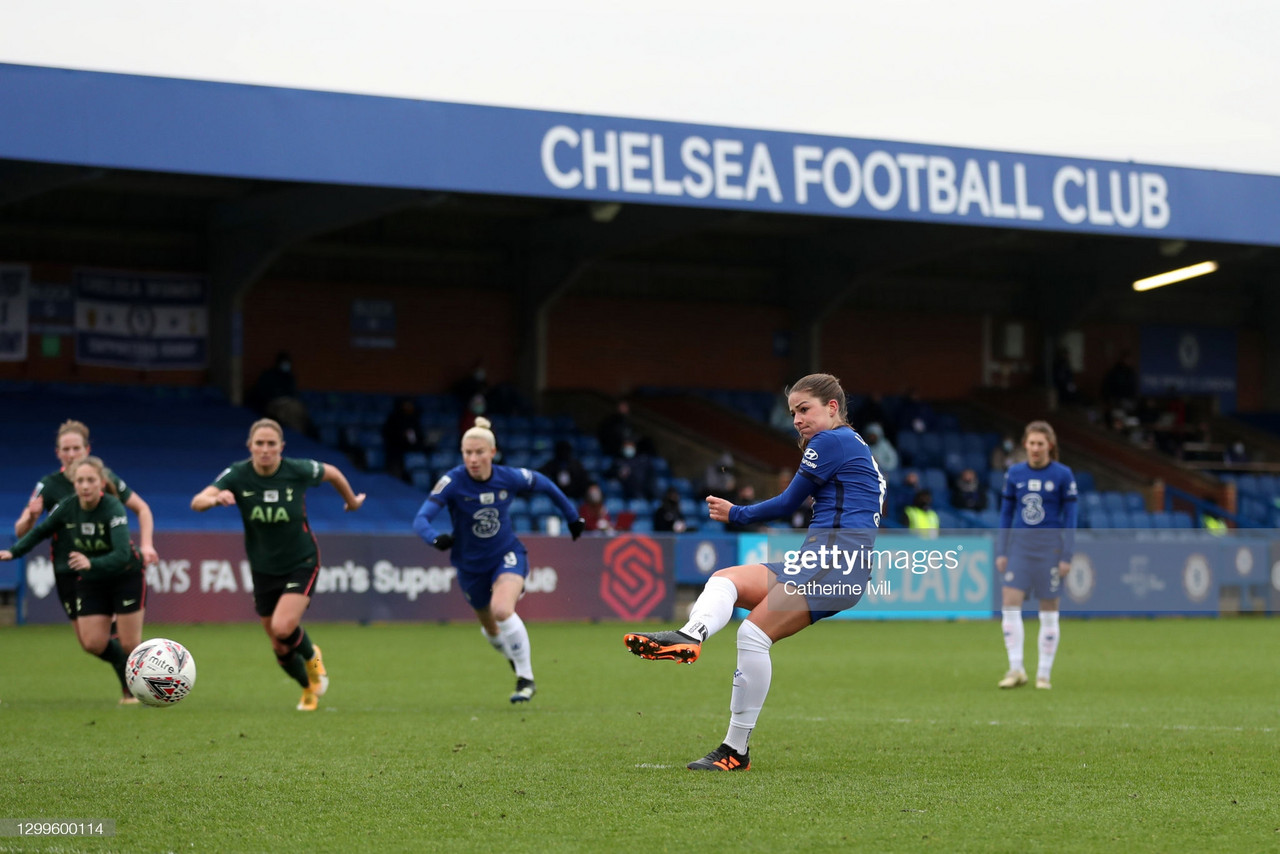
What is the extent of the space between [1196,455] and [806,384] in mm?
28321

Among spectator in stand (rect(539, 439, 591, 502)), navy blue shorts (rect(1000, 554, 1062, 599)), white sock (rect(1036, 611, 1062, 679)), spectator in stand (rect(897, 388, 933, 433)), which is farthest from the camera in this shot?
spectator in stand (rect(897, 388, 933, 433))

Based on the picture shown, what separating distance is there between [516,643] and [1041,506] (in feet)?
14.1

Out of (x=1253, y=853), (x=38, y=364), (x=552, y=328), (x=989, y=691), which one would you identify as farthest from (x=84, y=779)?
(x=552, y=328)

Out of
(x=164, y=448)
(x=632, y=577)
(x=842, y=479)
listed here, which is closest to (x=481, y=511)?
(x=842, y=479)

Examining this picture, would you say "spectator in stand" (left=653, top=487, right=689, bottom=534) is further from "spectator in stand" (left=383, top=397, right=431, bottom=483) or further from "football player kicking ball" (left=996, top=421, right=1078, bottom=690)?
"football player kicking ball" (left=996, top=421, right=1078, bottom=690)

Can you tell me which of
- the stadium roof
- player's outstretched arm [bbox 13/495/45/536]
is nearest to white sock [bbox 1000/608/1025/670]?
player's outstretched arm [bbox 13/495/45/536]

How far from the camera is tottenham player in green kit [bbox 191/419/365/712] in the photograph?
1070cm

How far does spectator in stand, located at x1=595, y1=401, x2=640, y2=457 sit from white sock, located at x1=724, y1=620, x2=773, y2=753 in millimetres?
18833

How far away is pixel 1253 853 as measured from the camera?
5.64 meters

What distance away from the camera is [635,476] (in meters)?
25.2

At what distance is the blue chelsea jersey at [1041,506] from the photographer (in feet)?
41.8

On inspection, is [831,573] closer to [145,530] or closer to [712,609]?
[712,609]

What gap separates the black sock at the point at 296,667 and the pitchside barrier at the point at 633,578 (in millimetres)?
8382

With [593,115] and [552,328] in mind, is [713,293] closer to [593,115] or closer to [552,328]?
[552,328]
